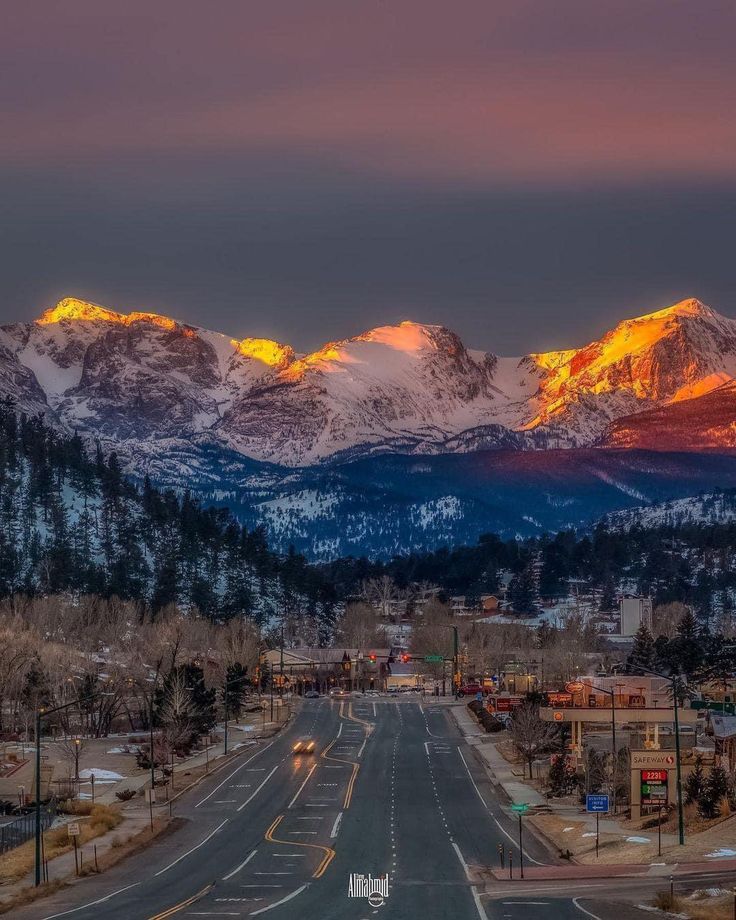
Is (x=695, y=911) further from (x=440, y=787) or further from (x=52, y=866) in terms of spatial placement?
(x=440, y=787)

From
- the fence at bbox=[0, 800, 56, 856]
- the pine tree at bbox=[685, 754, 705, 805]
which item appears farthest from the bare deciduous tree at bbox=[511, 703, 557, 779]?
the fence at bbox=[0, 800, 56, 856]

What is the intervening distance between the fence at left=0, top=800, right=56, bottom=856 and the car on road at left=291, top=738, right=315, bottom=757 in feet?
123

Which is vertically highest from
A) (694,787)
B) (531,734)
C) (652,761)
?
(652,761)


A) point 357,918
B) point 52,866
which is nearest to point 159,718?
point 52,866

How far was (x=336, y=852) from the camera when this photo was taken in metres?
78.9

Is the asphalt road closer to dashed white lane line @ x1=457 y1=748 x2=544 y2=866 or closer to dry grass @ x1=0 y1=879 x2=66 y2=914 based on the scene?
dashed white lane line @ x1=457 y1=748 x2=544 y2=866

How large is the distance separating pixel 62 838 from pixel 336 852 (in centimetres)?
1469

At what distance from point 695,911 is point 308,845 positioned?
1100 inches

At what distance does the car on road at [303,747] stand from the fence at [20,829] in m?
37.6

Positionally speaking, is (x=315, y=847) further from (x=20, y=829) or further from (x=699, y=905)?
(x=699, y=905)

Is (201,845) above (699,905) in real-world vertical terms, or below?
below

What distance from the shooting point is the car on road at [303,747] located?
432 ft

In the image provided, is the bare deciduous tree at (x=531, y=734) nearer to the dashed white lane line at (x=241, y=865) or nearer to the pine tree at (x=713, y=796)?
the pine tree at (x=713, y=796)

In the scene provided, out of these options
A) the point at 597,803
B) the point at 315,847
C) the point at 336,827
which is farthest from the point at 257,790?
the point at 597,803
